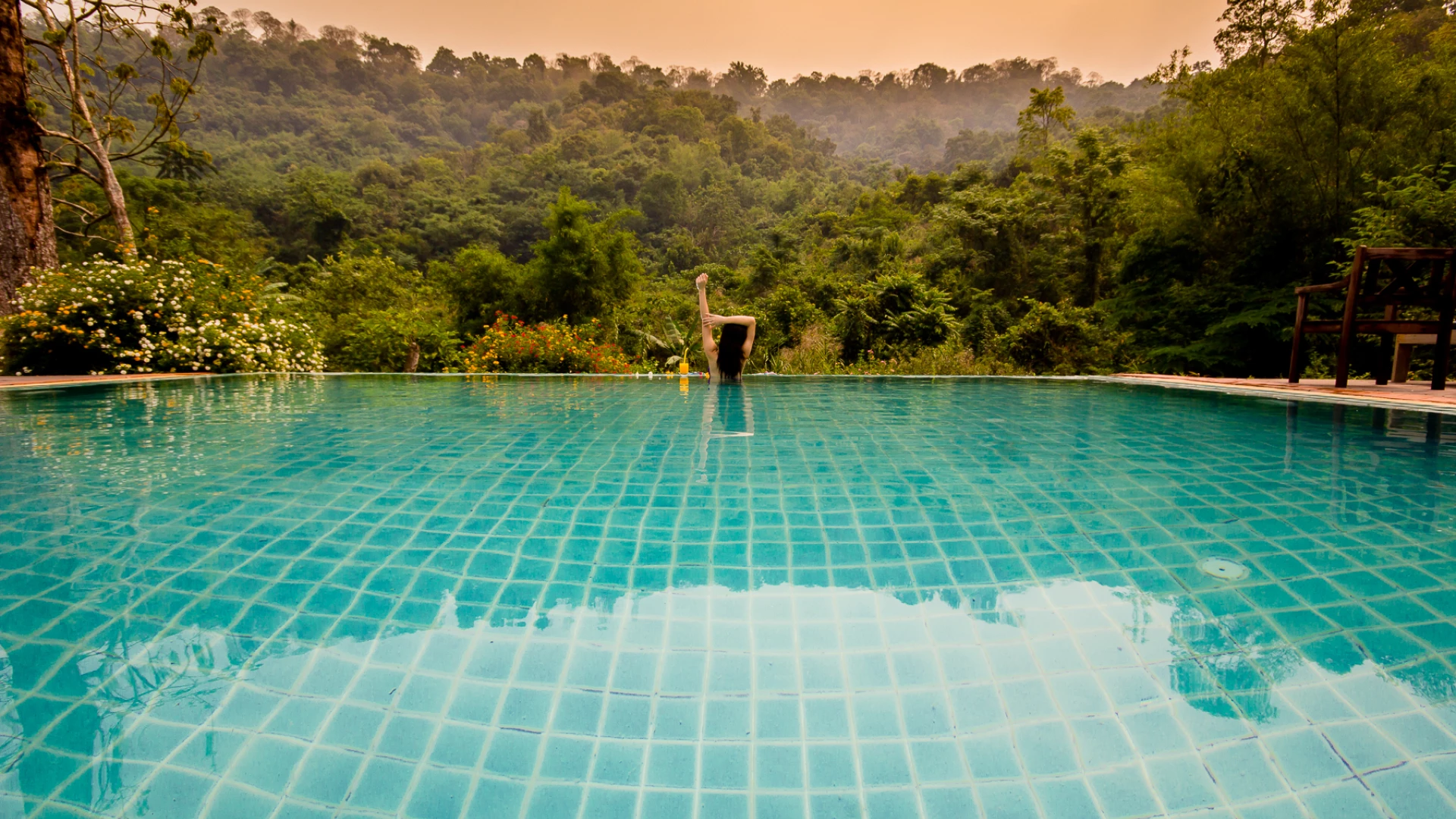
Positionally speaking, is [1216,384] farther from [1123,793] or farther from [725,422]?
[1123,793]

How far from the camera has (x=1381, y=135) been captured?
30.1 ft

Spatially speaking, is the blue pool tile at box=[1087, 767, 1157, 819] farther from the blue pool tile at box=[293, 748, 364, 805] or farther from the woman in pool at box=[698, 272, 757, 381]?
the woman in pool at box=[698, 272, 757, 381]

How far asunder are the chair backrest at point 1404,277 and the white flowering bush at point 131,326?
35.9 feet

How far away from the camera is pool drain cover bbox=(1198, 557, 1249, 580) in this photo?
76.8 inches

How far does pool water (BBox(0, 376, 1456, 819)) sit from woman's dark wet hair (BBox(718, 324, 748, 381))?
3947 mm

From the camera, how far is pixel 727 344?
7254 millimetres

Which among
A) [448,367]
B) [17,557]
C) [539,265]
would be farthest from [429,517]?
[539,265]

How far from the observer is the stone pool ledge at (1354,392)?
458 cm

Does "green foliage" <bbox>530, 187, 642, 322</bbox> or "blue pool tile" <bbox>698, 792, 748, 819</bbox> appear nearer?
"blue pool tile" <bbox>698, 792, 748, 819</bbox>

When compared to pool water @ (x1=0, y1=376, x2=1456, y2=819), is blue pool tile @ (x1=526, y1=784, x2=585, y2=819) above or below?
below

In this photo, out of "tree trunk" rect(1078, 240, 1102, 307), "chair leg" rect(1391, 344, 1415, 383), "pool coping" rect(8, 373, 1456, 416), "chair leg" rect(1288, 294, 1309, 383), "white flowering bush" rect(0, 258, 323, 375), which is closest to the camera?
"pool coping" rect(8, 373, 1456, 416)

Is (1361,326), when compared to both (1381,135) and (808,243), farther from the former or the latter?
(808,243)

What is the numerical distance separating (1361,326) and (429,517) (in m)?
6.49

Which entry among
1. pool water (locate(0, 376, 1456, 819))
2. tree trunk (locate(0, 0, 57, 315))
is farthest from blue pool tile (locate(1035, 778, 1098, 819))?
tree trunk (locate(0, 0, 57, 315))
